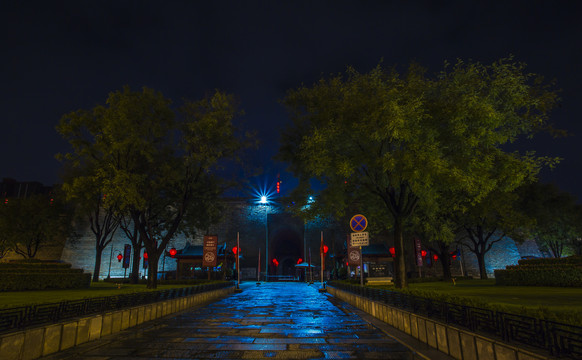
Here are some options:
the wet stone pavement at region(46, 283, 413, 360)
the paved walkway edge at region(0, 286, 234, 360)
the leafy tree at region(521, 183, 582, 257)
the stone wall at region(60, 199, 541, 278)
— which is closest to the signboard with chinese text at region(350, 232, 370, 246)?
the wet stone pavement at region(46, 283, 413, 360)

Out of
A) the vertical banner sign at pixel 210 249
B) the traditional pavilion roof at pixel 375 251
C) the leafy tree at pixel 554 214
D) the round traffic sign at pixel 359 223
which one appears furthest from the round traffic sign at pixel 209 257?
the leafy tree at pixel 554 214

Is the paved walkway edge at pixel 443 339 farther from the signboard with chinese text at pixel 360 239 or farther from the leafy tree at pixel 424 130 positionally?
the leafy tree at pixel 424 130

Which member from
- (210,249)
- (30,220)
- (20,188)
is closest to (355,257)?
(210,249)

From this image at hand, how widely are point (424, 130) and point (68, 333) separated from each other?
1319cm

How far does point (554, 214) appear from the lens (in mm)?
35094

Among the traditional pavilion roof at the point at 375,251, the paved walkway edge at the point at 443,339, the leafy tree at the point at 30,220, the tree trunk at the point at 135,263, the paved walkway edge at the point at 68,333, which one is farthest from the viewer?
the traditional pavilion roof at the point at 375,251

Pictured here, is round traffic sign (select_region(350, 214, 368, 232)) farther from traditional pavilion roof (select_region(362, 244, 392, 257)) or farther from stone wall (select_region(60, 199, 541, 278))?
stone wall (select_region(60, 199, 541, 278))

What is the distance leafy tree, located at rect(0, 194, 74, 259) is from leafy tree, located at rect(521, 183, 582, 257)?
50.2 metres

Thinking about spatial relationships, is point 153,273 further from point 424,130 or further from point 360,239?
point 424,130

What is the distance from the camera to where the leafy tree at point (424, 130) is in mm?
12234

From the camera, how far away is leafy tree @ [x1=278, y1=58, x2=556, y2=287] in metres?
12.2

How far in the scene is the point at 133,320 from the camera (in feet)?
29.0

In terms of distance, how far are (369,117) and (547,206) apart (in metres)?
33.9

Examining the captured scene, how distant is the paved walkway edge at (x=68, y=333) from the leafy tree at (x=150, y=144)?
8463 mm
